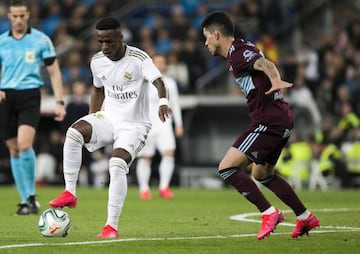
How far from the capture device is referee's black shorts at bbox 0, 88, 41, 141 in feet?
44.7

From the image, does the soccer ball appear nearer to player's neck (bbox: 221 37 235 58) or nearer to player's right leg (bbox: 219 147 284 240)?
player's right leg (bbox: 219 147 284 240)

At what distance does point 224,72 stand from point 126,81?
53.2 feet

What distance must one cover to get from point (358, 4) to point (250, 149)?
65.0 ft

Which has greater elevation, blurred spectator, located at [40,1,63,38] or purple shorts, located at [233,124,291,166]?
blurred spectator, located at [40,1,63,38]

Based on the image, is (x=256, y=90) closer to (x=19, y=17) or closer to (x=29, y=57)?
(x=29, y=57)

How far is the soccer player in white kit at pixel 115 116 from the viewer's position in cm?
1024

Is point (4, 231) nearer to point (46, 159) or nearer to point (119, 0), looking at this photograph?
point (46, 159)

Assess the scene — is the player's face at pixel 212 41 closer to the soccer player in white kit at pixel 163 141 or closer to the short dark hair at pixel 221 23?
the short dark hair at pixel 221 23

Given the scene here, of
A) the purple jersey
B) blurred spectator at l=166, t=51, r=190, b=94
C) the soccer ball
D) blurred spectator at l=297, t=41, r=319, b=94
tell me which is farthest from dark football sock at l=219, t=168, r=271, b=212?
blurred spectator at l=297, t=41, r=319, b=94

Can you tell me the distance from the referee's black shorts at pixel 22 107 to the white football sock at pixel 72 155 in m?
3.19

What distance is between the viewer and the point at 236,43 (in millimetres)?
10203

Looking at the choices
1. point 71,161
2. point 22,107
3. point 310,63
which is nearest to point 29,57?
point 22,107

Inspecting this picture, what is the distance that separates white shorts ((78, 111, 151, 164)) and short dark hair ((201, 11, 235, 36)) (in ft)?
4.26

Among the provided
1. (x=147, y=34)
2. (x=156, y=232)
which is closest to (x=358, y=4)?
(x=147, y=34)
